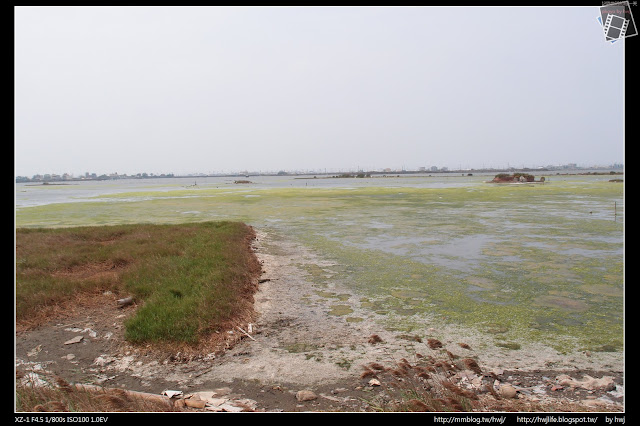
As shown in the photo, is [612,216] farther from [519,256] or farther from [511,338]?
[511,338]

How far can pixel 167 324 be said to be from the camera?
6.93m

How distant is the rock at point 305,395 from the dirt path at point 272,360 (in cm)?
3

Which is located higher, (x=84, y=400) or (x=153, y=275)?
(x=153, y=275)

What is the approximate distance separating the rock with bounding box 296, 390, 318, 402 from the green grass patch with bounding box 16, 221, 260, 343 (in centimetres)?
248

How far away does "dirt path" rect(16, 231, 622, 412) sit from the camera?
5.01m

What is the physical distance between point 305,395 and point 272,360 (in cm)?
134

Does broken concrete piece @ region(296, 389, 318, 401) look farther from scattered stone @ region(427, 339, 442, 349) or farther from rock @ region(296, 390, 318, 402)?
scattered stone @ region(427, 339, 442, 349)

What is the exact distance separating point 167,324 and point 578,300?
Result: 8859 mm

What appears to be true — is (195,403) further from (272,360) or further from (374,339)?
(374,339)

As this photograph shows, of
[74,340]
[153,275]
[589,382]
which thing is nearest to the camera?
[589,382]

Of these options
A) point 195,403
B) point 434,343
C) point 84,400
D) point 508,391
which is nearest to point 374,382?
point 508,391

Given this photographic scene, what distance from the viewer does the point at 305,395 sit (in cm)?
487

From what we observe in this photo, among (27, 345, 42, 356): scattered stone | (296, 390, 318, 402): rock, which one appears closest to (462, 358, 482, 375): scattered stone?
(296, 390, 318, 402): rock

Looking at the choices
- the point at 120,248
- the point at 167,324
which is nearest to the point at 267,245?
the point at 120,248
